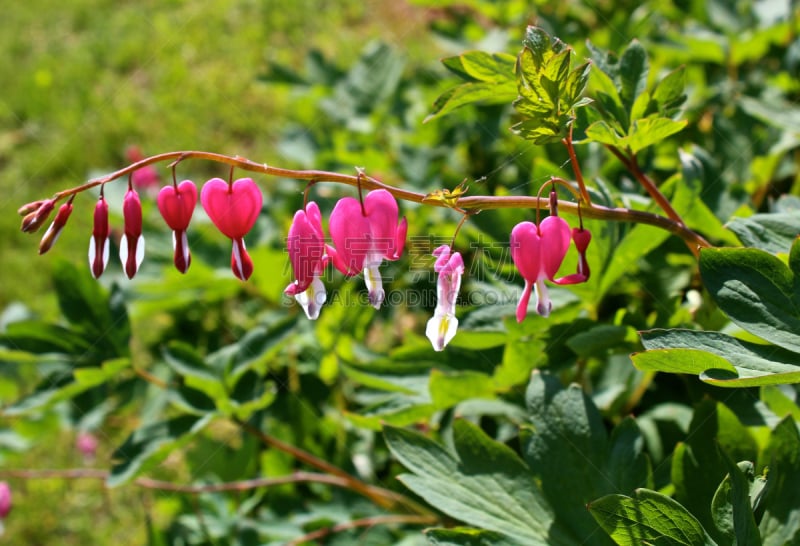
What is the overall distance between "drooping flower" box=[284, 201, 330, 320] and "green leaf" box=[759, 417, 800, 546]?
0.69 meters

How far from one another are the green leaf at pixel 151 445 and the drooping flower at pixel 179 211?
0.56 meters

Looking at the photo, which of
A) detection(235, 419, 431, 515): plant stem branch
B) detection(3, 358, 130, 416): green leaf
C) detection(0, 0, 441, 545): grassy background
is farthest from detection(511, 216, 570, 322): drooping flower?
detection(0, 0, 441, 545): grassy background

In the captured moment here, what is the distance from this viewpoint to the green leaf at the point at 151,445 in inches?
62.3

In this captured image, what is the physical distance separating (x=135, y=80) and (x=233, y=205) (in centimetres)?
423

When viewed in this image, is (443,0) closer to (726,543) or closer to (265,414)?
(265,414)

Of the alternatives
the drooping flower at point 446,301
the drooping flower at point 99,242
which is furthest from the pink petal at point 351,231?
the drooping flower at point 99,242

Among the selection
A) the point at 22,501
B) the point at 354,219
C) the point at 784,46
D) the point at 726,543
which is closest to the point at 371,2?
the point at 784,46

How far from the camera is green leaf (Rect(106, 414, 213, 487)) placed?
1582 mm

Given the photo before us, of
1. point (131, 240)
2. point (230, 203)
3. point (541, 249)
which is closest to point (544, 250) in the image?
point (541, 249)

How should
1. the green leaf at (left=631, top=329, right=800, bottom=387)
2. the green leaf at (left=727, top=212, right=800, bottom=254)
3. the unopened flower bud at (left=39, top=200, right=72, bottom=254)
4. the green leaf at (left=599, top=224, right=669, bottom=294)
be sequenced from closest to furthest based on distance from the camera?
the green leaf at (left=631, top=329, right=800, bottom=387)
the unopened flower bud at (left=39, top=200, right=72, bottom=254)
the green leaf at (left=727, top=212, right=800, bottom=254)
the green leaf at (left=599, top=224, right=669, bottom=294)

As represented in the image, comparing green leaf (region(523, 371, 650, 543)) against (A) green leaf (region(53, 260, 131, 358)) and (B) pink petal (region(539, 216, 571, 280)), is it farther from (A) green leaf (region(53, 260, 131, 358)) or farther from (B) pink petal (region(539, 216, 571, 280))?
(A) green leaf (region(53, 260, 131, 358))

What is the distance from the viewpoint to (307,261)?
1.14 metres

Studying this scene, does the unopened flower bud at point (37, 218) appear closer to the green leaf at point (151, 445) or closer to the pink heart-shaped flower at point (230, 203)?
the pink heart-shaped flower at point (230, 203)

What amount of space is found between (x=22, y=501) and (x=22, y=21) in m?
3.91
